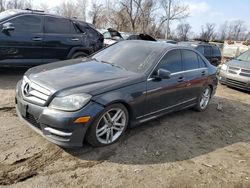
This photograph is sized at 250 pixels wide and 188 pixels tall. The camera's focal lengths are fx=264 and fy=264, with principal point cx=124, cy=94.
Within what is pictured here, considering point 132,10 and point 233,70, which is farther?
point 132,10

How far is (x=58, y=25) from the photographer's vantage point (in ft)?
25.2

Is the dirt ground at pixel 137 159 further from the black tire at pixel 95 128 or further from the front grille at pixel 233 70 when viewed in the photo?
the front grille at pixel 233 70

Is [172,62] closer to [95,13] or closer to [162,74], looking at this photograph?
[162,74]

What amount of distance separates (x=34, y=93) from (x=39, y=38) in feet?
13.4

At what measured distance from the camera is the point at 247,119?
6.13 meters

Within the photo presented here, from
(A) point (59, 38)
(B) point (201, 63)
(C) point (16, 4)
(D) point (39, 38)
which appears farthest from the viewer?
(C) point (16, 4)

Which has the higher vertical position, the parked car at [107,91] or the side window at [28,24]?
the side window at [28,24]

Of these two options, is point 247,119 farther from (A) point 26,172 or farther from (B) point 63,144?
(A) point 26,172

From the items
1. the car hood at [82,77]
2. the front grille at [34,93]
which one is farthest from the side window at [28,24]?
the front grille at [34,93]

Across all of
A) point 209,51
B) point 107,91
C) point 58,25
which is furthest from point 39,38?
point 209,51

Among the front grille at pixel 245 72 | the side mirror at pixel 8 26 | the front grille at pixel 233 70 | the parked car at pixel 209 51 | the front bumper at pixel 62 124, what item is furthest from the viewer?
the parked car at pixel 209 51

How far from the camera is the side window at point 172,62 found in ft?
15.3

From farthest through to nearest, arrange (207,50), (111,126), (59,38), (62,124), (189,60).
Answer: (207,50), (59,38), (189,60), (111,126), (62,124)

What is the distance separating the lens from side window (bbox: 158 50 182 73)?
465 cm
